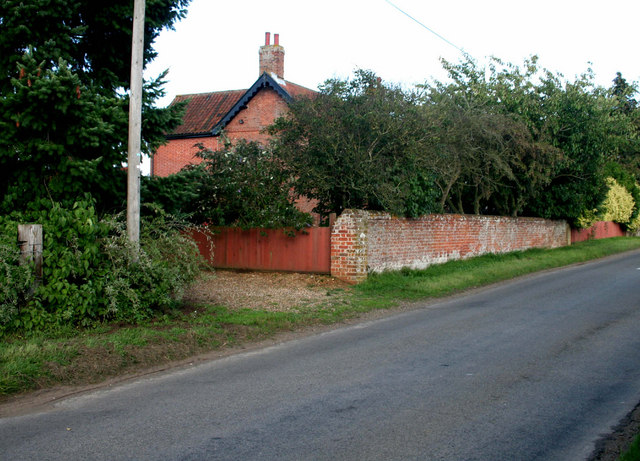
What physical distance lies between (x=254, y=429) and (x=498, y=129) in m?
17.7

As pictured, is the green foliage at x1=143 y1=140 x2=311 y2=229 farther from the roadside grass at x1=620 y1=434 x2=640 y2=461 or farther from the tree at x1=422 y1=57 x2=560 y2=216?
the roadside grass at x1=620 y1=434 x2=640 y2=461

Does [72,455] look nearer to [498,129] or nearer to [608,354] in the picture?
[608,354]

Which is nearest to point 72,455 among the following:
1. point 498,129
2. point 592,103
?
point 498,129

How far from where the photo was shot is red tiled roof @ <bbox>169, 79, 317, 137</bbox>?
29047mm

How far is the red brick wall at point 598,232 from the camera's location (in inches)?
1264

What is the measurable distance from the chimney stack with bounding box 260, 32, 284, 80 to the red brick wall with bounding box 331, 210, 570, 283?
13.6 metres

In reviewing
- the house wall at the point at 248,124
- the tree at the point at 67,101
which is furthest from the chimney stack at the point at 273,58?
the tree at the point at 67,101

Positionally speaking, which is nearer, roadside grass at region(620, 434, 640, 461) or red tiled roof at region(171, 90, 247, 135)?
roadside grass at region(620, 434, 640, 461)

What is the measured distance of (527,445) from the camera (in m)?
4.71

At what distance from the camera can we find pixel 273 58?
2880 centimetres

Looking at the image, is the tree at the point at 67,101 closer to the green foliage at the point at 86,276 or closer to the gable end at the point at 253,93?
the green foliage at the point at 86,276

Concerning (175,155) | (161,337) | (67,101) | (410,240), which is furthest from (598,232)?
(67,101)

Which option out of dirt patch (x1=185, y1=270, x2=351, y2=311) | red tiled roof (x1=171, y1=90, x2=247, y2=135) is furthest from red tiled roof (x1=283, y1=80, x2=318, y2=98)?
dirt patch (x1=185, y1=270, x2=351, y2=311)

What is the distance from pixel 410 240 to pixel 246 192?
4.95m
